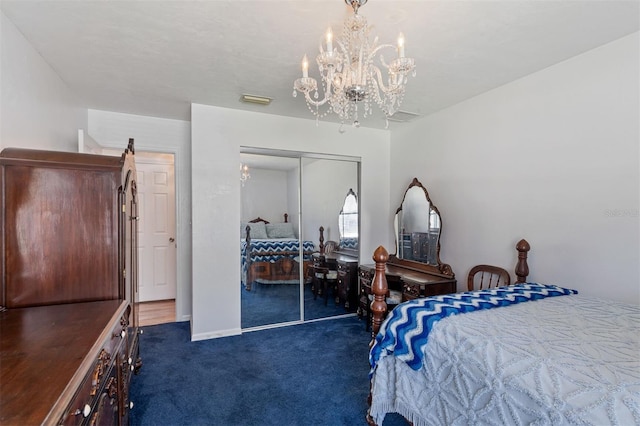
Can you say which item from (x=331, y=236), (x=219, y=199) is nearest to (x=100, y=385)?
(x=219, y=199)

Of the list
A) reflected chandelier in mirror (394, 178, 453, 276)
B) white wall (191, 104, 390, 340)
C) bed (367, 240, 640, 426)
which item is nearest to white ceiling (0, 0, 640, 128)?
white wall (191, 104, 390, 340)

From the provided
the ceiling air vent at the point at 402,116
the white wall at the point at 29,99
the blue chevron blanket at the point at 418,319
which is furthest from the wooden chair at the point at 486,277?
the white wall at the point at 29,99

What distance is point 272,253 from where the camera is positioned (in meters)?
3.89

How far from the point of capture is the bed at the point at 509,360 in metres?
1.07

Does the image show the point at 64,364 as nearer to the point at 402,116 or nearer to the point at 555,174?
the point at 555,174

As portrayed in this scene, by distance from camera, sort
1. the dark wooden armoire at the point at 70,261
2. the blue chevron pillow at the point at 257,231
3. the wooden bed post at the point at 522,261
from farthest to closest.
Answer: the blue chevron pillow at the point at 257,231
the wooden bed post at the point at 522,261
the dark wooden armoire at the point at 70,261

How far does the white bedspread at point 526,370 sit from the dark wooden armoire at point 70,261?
1397 millimetres

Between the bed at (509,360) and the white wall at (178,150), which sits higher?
the white wall at (178,150)

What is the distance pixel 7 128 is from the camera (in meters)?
1.83

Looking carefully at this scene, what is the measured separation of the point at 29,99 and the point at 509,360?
315 cm

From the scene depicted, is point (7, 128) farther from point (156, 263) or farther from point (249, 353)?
point (156, 263)

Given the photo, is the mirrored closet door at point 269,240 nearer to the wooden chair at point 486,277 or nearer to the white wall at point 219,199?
the white wall at point 219,199

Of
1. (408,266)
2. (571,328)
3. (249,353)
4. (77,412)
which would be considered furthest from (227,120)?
(571,328)

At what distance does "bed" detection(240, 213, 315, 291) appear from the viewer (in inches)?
148
